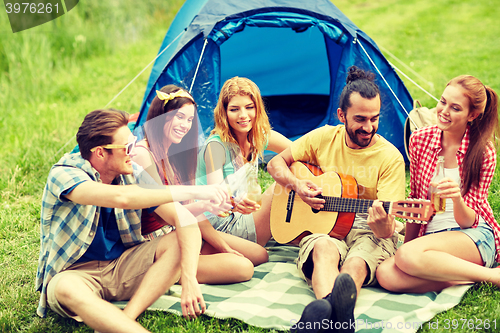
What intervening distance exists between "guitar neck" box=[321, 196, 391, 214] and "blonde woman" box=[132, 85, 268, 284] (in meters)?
0.44

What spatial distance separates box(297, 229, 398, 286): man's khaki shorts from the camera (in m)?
2.17

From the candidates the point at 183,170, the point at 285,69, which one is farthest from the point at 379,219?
the point at 285,69

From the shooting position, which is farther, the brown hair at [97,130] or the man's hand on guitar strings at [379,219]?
the man's hand on guitar strings at [379,219]

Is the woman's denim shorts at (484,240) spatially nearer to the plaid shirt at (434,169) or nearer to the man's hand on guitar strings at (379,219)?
the plaid shirt at (434,169)

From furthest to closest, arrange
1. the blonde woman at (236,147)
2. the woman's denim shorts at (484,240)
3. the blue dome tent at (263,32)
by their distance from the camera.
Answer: the blue dome tent at (263,32) < the blonde woman at (236,147) < the woman's denim shorts at (484,240)

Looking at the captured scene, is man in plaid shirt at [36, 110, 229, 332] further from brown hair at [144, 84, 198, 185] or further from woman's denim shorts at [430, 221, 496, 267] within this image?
woman's denim shorts at [430, 221, 496, 267]

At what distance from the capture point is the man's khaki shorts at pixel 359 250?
7.11 feet

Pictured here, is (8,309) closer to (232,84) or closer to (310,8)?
(232,84)

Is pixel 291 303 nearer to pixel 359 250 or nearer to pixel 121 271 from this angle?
pixel 359 250

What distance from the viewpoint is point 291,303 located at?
2.09 meters

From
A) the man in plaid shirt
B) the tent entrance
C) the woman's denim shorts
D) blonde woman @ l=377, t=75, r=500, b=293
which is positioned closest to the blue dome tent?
the tent entrance

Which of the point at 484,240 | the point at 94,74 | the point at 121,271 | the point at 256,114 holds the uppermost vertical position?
the point at 94,74

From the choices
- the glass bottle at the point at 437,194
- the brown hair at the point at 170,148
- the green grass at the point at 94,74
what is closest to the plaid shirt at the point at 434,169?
the glass bottle at the point at 437,194

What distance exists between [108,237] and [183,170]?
1.76 feet
